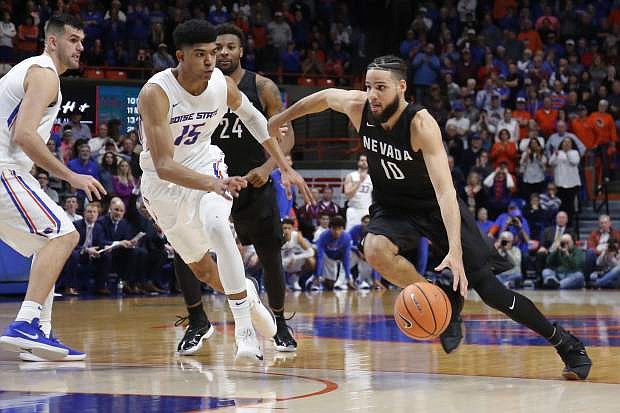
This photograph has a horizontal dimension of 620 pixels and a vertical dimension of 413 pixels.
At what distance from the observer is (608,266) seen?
16828mm

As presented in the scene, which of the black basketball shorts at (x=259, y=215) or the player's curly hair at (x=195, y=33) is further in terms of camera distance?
the black basketball shorts at (x=259, y=215)

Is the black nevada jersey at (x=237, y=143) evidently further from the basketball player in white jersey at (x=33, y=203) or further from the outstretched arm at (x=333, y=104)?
the basketball player in white jersey at (x=33, y=203)

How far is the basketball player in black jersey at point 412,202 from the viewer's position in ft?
19.4

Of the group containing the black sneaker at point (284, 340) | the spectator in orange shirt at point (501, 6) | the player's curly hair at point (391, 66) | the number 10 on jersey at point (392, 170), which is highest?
the spectator in orange shirt at point (501, 6)

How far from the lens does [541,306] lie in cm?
1218

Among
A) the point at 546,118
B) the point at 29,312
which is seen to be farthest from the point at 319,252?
the point at 29,312

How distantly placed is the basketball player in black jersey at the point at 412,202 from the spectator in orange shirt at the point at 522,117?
13.9 metres

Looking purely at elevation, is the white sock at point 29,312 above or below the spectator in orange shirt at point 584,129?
below

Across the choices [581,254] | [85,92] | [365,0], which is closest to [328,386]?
[581,254]

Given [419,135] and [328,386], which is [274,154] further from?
[328,386]

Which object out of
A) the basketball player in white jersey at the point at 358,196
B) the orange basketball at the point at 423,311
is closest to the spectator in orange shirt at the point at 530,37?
the basketball player in white jersey at the point at 358,196

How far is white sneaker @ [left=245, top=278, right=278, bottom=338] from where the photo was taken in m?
6.83

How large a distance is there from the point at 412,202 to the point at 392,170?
0.77 feet

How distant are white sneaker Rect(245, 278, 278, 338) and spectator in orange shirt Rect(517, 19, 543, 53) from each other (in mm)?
17545
